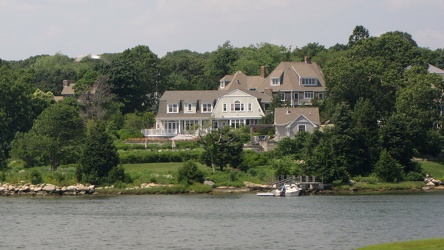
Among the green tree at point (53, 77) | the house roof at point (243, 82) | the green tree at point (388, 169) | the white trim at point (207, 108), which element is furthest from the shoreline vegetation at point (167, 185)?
the green tree at point (53, 77)

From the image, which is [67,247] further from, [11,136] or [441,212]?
[11,136]

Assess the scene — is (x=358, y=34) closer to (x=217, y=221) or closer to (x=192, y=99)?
(x=192, y=99)

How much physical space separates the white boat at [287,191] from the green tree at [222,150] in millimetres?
6521

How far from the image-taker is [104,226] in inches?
2360

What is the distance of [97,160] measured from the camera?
82750mm

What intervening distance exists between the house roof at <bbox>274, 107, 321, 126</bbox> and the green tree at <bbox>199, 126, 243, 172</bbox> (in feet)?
56.9

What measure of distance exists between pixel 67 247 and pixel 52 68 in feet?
409

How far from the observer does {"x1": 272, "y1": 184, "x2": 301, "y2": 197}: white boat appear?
7975 cm

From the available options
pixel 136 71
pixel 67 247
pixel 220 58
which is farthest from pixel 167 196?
pixel 220 58

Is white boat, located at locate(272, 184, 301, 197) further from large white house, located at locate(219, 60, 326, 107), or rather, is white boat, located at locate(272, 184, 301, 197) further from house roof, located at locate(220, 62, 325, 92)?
house roof, located at locate(220, 62, 325, 92)

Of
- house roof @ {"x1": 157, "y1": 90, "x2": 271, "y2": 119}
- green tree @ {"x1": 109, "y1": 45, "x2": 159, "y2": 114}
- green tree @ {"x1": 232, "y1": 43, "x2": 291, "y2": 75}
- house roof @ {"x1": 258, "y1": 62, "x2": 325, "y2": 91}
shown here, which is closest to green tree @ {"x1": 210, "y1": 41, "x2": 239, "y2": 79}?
green tree @ {"x1": 232, "y1": 43, "x2": 291, "y2": 75}

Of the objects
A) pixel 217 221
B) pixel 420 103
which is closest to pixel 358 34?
pixel 420 103

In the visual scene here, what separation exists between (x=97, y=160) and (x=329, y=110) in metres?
32.1

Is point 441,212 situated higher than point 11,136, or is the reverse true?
point 11,136
